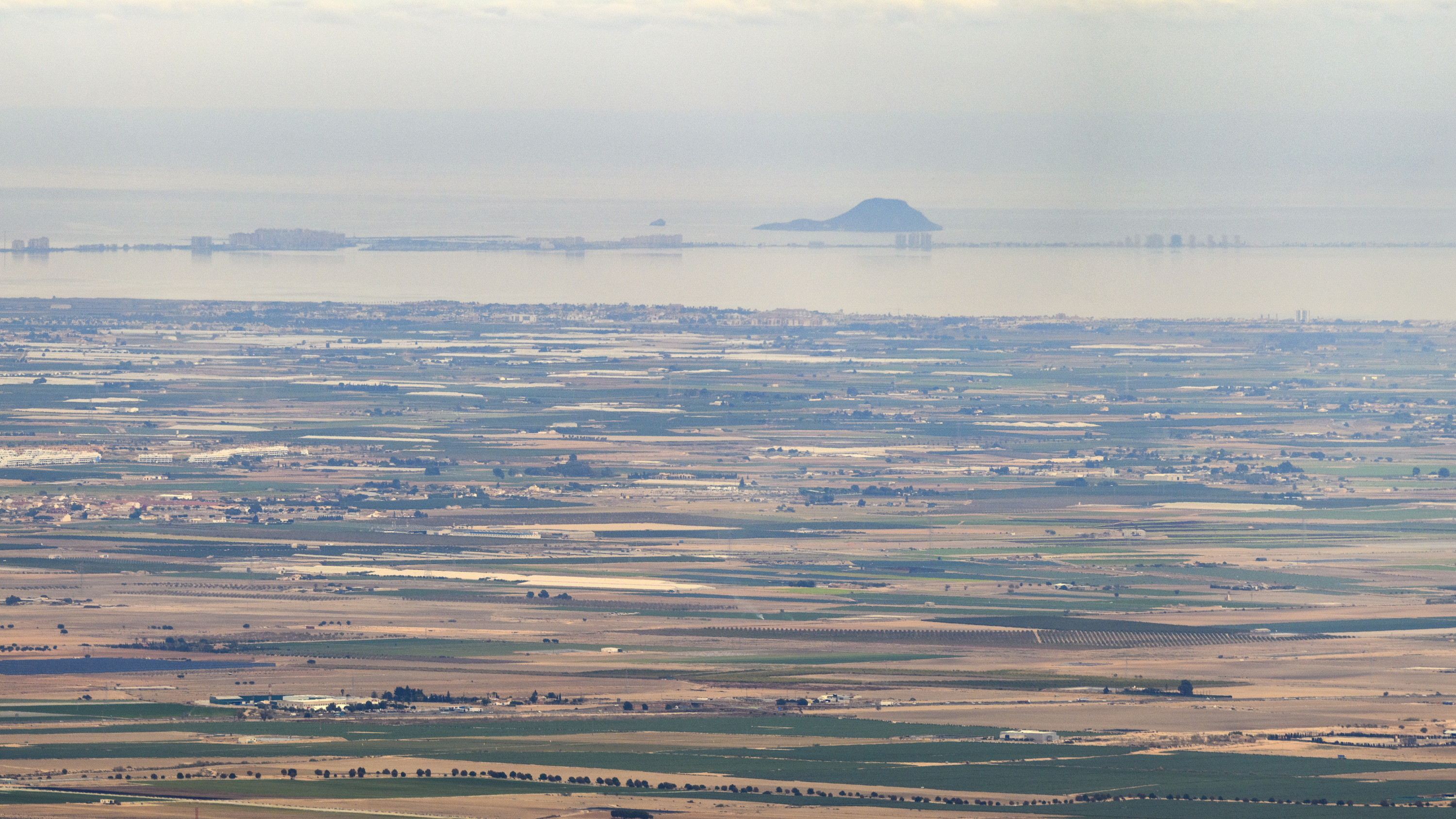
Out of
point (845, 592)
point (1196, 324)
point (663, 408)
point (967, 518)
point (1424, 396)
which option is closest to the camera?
point (845, 592)

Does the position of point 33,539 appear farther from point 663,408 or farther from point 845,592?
point 663,408

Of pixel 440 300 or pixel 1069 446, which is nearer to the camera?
pixel 1069 446

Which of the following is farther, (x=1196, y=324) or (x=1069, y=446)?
(x=1196, y=324)

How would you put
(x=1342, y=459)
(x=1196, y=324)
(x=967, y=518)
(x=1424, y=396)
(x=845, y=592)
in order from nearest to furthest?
(x=845, y=592), (x=967, y=518), (x=1342, y=459), (x=1424, y=396), (x=1196, y=324)

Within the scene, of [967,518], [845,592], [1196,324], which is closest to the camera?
[845,592]

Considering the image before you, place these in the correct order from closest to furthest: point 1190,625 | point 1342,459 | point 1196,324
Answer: point 1190,625 < point 1342,459 < point 1196,324

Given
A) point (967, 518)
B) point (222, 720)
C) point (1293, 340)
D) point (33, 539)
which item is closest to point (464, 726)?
point (222, 720)

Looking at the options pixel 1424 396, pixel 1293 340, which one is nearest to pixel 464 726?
pixel 1424 396

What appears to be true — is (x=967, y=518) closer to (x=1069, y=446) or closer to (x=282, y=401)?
(x=1069, y=446)
